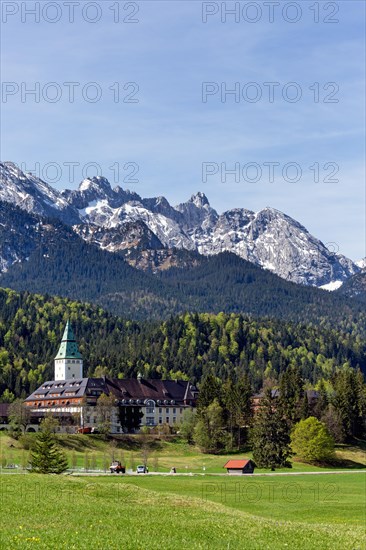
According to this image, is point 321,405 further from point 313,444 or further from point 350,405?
point 313,444

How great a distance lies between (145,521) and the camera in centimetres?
4916

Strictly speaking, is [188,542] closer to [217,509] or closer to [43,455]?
[217,509]

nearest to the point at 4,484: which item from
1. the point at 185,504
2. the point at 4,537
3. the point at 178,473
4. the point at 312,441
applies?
the point at 185,504

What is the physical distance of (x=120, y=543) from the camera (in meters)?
40.6

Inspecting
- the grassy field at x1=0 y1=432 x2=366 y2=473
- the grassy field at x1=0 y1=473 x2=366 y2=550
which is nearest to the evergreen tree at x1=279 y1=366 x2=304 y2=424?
the grassy field at x1=0 y1=432 x2=366 y2=473

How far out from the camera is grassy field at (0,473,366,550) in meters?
41.9

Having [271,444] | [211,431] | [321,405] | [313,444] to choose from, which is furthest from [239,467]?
[321,405]

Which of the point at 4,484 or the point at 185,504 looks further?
the point at 4,484

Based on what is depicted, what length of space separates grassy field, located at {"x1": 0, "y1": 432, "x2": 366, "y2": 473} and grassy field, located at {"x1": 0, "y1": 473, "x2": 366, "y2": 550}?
59.8 metres

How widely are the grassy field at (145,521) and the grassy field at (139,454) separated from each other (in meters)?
59.8

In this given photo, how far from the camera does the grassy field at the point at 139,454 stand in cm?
13825

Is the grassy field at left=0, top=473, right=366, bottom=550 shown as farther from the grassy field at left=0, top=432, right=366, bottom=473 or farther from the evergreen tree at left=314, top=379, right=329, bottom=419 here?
the evergreen tree at left=314, top=379, right=329, bottom=419

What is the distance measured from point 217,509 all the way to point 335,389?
474 ft

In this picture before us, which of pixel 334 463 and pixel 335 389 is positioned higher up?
pixel 335 389
